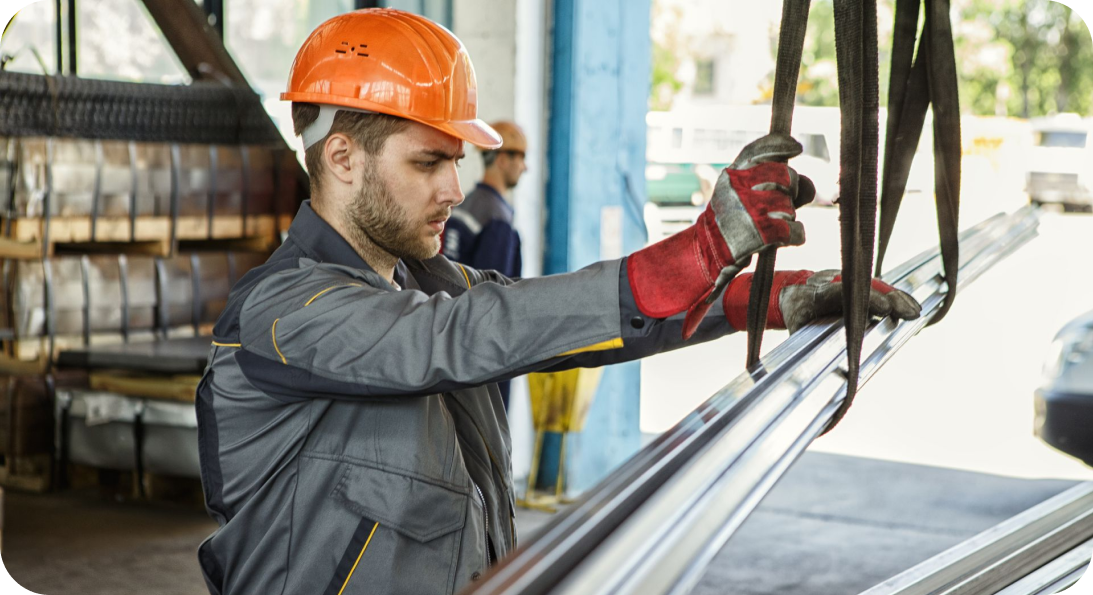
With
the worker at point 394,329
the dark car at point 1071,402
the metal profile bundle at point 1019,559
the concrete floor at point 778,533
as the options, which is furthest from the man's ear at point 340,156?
the dark car at point 1071,402

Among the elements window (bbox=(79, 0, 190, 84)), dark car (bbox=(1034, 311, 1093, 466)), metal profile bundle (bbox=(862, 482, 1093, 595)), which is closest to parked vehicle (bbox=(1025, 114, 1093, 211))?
dark car (bbox=(1034, 311, 1093, 466))

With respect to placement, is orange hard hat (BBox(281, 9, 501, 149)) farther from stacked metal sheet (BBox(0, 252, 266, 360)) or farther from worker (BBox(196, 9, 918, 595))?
stacked metal sheet (BBox(0, 252, 266, 360))

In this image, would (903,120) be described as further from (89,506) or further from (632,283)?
(89,506)

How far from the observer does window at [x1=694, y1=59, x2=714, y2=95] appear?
33750 millimetres

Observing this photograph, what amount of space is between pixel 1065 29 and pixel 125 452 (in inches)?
1013

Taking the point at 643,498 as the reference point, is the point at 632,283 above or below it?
above

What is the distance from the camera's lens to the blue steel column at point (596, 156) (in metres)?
5.23

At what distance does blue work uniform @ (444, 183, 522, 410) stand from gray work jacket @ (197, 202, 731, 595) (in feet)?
9.59

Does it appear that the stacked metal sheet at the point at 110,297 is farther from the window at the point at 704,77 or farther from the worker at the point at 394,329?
the window at the point at 704,77

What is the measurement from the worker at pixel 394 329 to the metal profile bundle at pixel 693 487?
16cm

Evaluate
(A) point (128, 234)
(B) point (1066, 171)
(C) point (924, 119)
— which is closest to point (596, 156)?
(A) point (128, 234)

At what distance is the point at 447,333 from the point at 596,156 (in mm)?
4112

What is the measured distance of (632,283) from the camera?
1355 mm

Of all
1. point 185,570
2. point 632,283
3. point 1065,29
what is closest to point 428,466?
point 632,283
